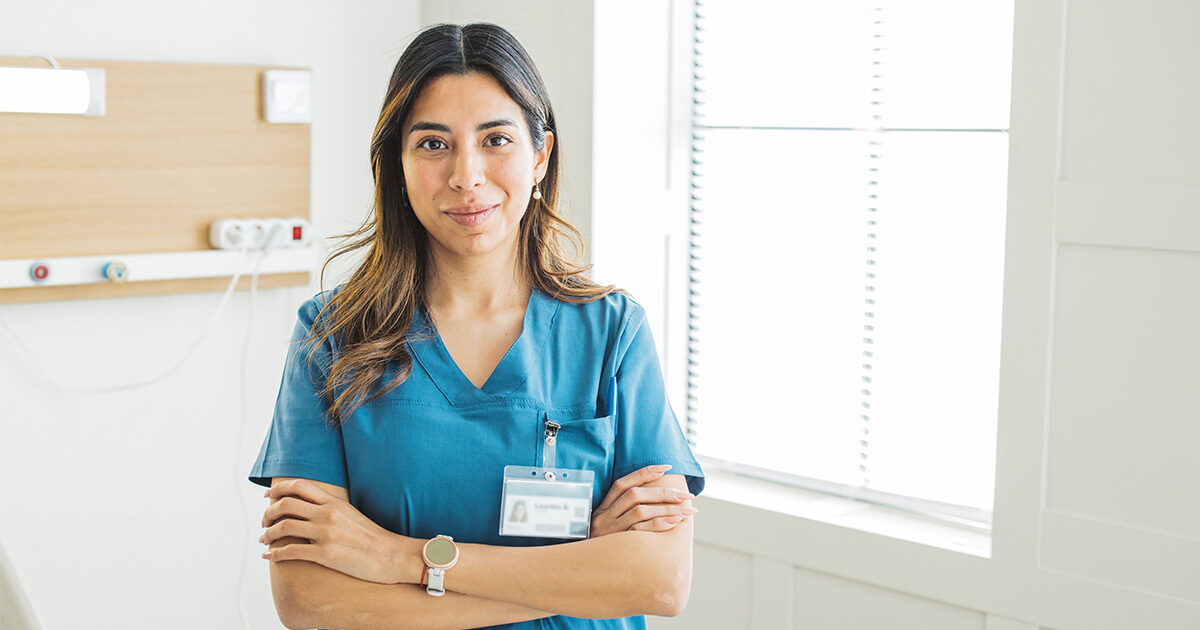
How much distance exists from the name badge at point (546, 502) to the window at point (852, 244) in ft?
3.29

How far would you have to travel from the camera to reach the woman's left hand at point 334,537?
1515 millimetres

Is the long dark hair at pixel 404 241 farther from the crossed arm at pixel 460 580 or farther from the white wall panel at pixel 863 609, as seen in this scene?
the white wall panel at pixel 863 609

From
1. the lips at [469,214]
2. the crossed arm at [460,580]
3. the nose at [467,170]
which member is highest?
the nose at [467,170]

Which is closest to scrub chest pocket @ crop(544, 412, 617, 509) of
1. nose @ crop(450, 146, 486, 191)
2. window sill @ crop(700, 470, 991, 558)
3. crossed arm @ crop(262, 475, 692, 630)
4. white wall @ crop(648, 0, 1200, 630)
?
crossed arm @ crop(262, 475, 692, 630)

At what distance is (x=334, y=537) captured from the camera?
1517 millimetres

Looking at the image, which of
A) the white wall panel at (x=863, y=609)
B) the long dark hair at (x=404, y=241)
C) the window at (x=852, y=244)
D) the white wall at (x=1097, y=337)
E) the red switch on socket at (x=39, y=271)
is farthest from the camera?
the red switch on socket at (x=39, y=271)

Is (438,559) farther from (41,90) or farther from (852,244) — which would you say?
(852,244)

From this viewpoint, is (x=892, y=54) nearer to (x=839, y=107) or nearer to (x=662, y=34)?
(x=839, y=107)

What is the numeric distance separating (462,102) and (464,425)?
0.45 m

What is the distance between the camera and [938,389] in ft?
7.59

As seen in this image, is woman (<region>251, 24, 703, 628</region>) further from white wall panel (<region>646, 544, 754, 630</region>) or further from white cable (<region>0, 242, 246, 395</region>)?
white cable (<region>0, 242, 246, 395</region>)

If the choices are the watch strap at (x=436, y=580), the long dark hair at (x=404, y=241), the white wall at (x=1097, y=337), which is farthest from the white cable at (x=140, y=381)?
the white wall at (x=1097, y=337)

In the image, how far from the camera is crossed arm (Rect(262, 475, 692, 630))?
152 cm

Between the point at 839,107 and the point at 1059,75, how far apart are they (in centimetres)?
61
